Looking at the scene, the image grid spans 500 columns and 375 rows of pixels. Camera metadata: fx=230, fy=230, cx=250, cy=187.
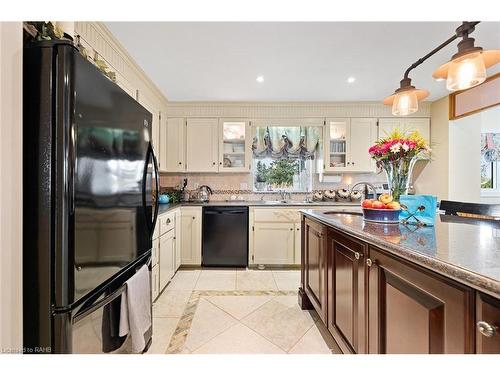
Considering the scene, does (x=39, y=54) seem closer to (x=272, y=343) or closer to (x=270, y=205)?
(x=272, y=343)

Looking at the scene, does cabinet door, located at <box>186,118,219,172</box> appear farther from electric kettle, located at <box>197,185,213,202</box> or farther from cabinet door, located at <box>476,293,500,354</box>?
cabinet door, located at <box>476,293,500,354</box>

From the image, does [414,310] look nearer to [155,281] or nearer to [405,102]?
[405,102]

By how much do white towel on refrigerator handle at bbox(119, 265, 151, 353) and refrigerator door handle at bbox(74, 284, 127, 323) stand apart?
0.04 meters

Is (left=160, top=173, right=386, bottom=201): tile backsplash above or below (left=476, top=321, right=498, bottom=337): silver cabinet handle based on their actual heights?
above

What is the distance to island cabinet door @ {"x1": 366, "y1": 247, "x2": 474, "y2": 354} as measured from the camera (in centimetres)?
69

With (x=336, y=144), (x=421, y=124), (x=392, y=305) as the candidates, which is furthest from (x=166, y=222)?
(x=421, y=124)

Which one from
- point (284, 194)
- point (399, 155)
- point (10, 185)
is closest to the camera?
point (10, 185)

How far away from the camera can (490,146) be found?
420 cm

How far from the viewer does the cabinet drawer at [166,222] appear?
7.84 ft

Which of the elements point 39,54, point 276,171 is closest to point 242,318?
point 39,54

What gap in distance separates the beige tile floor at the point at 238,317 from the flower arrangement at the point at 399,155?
4.12ft

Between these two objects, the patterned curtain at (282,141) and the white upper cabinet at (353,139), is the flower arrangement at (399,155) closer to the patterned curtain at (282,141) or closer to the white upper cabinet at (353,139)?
the white upper cabinet at (353,139)

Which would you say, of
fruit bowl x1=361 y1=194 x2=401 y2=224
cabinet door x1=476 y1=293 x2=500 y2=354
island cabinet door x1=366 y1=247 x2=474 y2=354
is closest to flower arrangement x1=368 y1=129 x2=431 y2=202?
fruit bowl x1=361 y1=194 x2=401 y2=224

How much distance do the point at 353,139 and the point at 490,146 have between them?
111 inches
